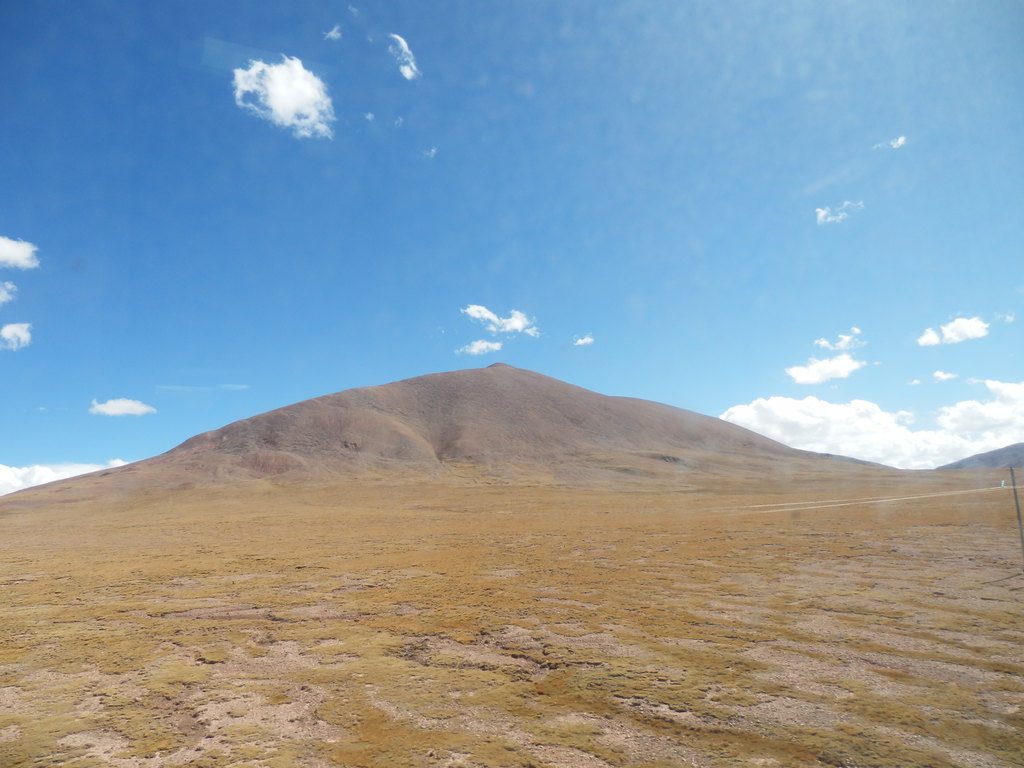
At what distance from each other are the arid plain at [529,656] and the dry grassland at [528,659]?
0.15ft

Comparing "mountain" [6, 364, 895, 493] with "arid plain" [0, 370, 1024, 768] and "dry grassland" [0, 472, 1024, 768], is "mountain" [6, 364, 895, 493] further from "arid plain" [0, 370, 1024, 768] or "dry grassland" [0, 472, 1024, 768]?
"dry grassland" [0, 472, 1024, 768]

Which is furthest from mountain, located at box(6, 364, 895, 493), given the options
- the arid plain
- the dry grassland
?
the dry grassland

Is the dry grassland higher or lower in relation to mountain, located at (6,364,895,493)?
lower

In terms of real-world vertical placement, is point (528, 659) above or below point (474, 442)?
below

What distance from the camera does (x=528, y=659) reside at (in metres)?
7.95

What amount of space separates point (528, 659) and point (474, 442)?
338 feet

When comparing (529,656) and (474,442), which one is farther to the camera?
(474,442)

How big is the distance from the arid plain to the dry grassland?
45 mm

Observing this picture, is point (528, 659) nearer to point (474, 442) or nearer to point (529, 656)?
point (529, 656)

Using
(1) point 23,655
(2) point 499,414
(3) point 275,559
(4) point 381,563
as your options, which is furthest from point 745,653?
(2) point 499,414

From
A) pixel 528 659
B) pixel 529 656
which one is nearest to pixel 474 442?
pixel 529 656

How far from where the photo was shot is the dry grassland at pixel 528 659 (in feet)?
17.7

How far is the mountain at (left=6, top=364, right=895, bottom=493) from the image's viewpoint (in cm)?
9000

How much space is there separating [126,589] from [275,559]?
5.77m
